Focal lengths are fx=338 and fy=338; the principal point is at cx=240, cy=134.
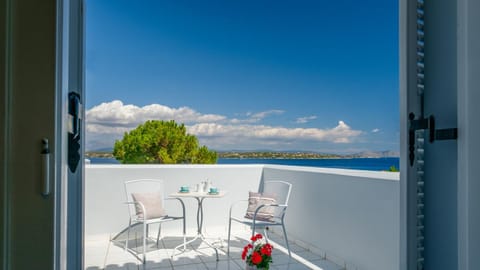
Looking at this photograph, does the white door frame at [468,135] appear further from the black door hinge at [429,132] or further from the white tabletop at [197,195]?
the white tabletop at [197,195]

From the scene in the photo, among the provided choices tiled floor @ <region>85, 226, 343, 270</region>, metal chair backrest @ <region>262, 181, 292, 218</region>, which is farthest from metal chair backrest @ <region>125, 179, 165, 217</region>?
metal chair backrest @ <region>262, 181, 292, 218</region>

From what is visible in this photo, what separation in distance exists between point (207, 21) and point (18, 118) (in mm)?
11908

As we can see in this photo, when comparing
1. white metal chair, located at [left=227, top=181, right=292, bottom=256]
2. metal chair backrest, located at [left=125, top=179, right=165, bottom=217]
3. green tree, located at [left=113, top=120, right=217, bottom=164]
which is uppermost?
green tree, located at [left=113, top=120, right=217, bottom=164]

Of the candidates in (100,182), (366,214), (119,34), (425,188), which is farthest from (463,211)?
(119,34)

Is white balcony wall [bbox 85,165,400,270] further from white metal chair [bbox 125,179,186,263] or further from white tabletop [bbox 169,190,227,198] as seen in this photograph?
white tabletop [bbox 169,190,227,198]

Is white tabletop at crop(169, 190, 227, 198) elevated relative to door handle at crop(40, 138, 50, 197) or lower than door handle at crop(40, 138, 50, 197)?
lower

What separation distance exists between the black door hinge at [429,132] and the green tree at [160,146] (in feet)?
21.8

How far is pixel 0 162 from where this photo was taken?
878 mm

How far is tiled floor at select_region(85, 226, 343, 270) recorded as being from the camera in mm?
3436

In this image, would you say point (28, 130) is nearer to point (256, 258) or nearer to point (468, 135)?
point (468, 135)

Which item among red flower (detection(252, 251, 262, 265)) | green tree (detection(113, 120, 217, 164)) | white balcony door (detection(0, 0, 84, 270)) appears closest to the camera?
white balcony door (detection(0, 0, 84, 270))

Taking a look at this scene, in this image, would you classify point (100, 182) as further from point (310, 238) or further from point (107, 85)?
point (107, 85)

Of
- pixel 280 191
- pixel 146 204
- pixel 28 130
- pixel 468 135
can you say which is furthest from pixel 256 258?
pixel 28 130

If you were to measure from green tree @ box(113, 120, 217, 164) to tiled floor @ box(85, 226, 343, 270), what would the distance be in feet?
11.5
